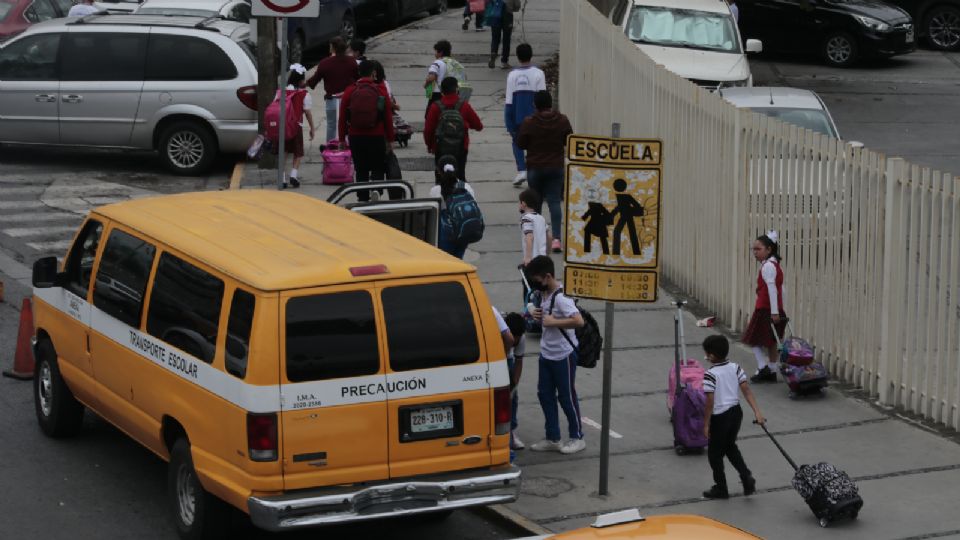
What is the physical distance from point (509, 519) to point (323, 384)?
6.46 ft

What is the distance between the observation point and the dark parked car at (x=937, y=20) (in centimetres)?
3303

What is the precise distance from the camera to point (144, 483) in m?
11.2

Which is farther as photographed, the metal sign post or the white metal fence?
the white metal fence

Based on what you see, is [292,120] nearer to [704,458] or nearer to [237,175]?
[237,175]

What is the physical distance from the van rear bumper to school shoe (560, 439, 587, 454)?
2091 mm

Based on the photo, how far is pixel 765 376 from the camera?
528 inches

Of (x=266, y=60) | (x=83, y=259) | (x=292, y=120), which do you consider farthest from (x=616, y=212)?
(x=266, y=60)

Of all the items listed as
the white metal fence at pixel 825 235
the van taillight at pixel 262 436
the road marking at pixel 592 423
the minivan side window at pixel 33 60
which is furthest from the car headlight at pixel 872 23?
the van taillight at pixel 262 436

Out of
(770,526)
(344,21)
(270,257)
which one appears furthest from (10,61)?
(770,526)

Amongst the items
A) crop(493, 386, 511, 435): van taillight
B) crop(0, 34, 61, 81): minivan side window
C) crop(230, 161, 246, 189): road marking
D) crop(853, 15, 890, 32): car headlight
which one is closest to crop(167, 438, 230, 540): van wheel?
crop(493, 386, 511, 435): van taillight

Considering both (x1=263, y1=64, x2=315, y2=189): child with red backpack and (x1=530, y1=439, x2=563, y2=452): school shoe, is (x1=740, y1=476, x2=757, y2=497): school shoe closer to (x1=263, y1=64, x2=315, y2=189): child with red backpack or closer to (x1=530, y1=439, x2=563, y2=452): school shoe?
(x1=530, y1=439, x2=563, y2=452): school shoe

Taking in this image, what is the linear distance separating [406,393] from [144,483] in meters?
2.82

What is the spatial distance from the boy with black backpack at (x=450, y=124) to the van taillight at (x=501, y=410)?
800cm

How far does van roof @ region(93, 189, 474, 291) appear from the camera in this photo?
930 cm
